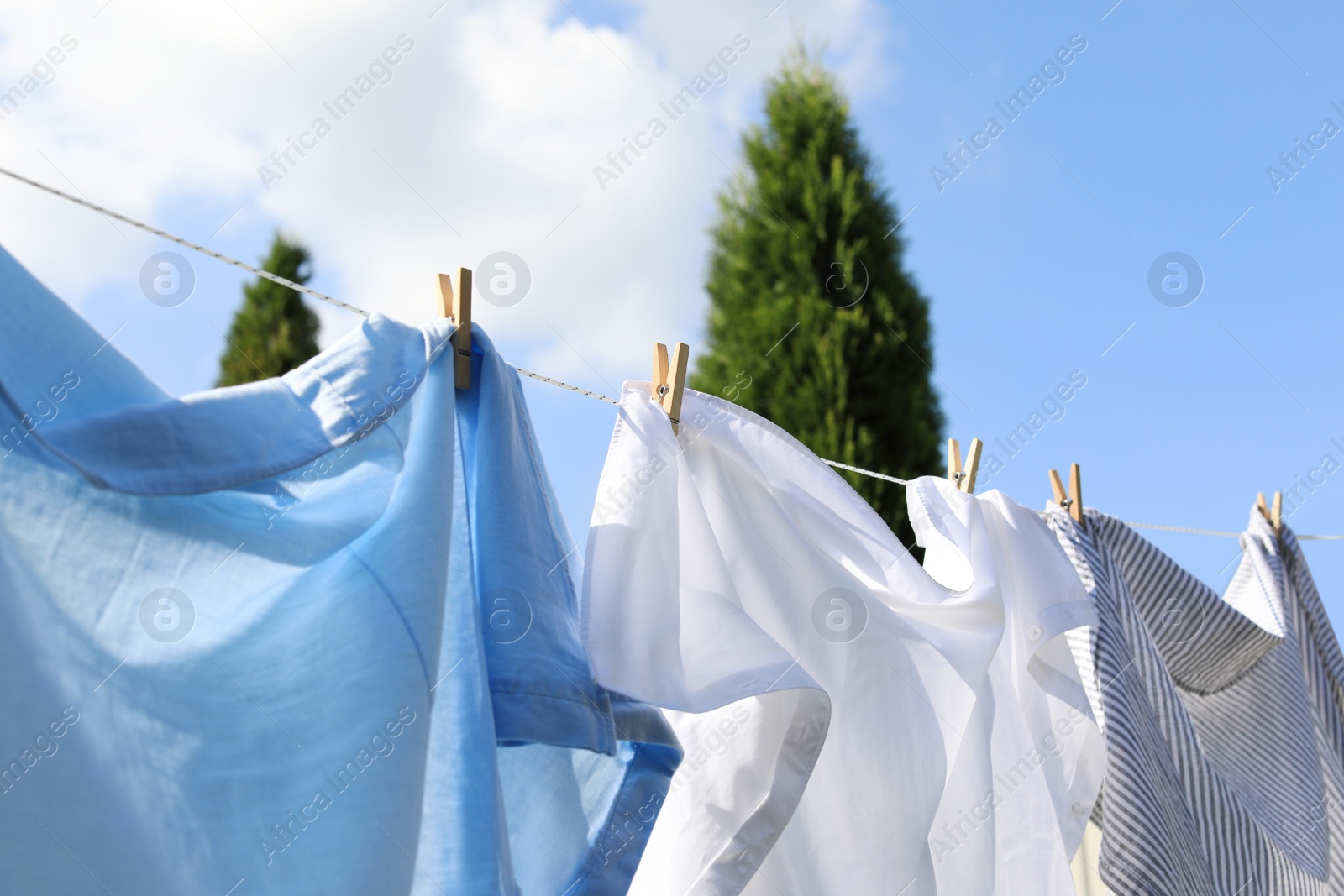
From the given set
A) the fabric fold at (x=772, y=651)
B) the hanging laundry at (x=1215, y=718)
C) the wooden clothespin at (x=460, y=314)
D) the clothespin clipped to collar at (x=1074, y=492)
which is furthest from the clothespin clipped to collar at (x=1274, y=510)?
the wooden clothespin at (x=460, y=314)

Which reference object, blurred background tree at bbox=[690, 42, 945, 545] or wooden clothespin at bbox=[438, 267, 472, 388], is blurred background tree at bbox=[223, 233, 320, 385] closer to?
blurred background tree at bbox=[690, 42, 945, 545]

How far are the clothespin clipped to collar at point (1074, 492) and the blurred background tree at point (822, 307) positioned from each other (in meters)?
1.60

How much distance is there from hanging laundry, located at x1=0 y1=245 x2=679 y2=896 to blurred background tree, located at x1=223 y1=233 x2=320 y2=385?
159 inches

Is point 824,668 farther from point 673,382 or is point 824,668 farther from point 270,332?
point 270,332

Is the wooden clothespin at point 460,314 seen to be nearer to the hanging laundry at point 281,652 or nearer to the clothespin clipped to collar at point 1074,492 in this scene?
the hanging laundry at point 281,652

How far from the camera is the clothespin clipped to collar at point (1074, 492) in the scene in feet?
4.65

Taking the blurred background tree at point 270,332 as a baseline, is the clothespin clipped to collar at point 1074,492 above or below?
below

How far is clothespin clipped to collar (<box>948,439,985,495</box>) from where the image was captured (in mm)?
1368

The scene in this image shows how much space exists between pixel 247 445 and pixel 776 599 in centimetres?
52

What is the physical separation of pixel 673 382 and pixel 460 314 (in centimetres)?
24

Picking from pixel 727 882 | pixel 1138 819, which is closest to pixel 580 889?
pixel 727 882

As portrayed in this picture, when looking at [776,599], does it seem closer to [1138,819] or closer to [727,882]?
[727,882]

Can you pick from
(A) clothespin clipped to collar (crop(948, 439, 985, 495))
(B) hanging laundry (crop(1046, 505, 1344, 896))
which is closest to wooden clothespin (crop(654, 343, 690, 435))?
(A) clothespin clipped to collar (crop(948, 439, 985, 495))

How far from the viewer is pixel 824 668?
3.49ft
